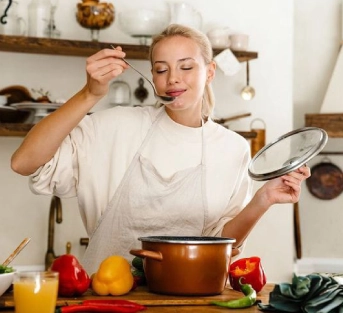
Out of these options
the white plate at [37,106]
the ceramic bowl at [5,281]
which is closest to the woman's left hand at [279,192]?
the ceramic bowl at [5,281]

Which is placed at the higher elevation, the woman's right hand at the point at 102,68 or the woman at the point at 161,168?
the woman's right hand at the point at 102,68

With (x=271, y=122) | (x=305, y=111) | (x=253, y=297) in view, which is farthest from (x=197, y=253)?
(x=305, y=111)

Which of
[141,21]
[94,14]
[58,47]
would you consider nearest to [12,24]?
[58,47]

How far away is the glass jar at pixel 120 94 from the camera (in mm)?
4051

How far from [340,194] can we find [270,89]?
1005mm

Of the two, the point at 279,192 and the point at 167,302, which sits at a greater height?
the point at 279,192

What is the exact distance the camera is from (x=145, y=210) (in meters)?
2.69

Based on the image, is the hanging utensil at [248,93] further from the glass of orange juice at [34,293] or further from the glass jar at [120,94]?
the glass of orange juice at [34,293]

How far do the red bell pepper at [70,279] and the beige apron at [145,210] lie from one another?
0.70m

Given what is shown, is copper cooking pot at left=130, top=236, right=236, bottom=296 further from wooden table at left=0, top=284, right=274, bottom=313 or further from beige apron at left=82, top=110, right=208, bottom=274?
beige apron at left=82, top=110, right=208, bottom=274

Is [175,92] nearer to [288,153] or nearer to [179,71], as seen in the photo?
[179,71]

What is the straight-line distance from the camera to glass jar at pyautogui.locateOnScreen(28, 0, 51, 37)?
3887 millimetres

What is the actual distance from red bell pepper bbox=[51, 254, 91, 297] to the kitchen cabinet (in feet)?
6.01

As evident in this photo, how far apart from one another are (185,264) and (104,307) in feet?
0.85
